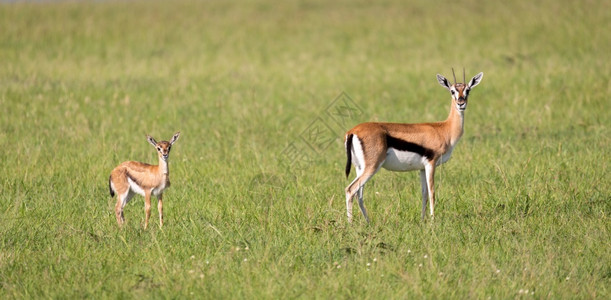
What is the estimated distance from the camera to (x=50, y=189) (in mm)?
8750

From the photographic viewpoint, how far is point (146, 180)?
7270mm

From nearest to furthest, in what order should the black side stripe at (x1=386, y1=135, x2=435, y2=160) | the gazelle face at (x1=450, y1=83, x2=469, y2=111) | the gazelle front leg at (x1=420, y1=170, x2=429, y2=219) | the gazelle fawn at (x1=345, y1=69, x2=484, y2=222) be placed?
the gazelle fawn at (x1=345, y1=69, x2=484, y2=222) < the black side stripe at (x1=386, y1=135, x2=435, y2=160) < the gazelle front leg at (x1=420, y1=170, x2=429, y2=219) < the gazelle face at (x1=450, y1=83, x2=469, y2=111)

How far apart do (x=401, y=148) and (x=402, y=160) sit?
0.39 ft

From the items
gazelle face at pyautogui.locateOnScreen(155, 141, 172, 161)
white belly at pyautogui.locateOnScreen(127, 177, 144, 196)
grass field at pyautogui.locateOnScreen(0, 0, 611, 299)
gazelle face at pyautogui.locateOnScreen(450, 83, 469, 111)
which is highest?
gazelle face at pyautogui.locateOnScreen(450, 83, 469, 111)

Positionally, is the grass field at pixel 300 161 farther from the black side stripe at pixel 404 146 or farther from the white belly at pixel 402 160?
the black side stripe at pixel 404 146

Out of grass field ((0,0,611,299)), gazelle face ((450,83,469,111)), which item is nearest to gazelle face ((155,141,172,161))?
grass field ((0,0,611,299))

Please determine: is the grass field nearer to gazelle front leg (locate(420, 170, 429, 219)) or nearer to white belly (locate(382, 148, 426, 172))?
gazelle front leg (locate(420, 170, 429, 219))

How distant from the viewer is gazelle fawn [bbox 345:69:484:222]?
773 centimetres

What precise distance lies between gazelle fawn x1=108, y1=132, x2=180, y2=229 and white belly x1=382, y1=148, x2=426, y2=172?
6.74 ft

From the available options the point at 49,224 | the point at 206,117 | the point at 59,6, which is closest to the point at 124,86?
the point at 206,117

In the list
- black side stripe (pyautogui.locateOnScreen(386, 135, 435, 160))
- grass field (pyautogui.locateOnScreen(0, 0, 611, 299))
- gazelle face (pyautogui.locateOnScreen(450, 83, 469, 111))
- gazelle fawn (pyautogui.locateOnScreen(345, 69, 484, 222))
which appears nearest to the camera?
grass field (pyautogui.locateOnScreen(0, 0, 611, 299))

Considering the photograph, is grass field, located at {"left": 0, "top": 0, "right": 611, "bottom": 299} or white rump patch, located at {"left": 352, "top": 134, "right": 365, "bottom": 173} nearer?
grass field, located at {"left": 0, "top": 0, "right": 611, "bottom": 299}

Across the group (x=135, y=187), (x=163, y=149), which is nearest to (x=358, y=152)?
(x=163, y=149)

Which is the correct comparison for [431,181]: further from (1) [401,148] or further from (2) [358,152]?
(2) [358,152]
